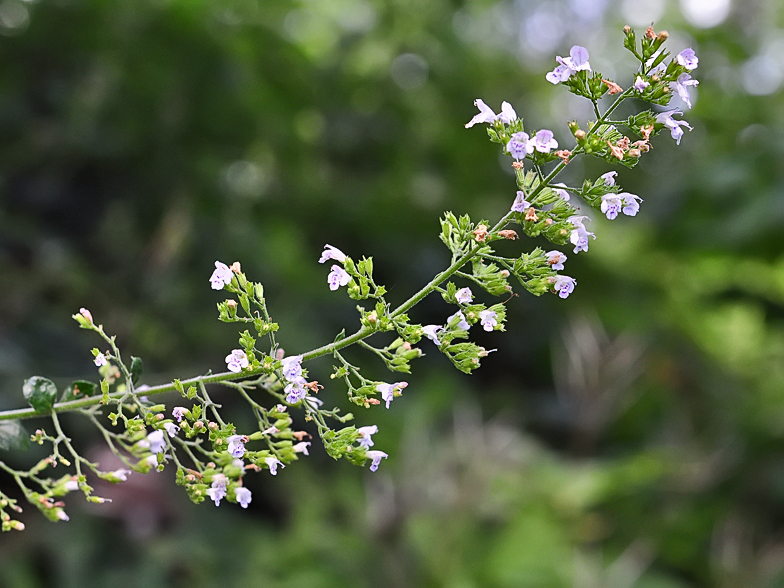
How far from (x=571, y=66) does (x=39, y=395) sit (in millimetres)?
697

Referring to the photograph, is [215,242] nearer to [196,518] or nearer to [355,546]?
[196,518]

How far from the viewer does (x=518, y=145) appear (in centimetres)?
77

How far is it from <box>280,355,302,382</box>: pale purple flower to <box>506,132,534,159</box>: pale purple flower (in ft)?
1.04

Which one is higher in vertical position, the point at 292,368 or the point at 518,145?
the point at 518,145

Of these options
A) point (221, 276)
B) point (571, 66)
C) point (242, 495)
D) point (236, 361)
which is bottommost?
point (242, 495)

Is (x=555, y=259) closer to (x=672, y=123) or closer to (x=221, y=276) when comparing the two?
(x=672, y=123)

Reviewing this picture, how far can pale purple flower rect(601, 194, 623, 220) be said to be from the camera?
76 cm

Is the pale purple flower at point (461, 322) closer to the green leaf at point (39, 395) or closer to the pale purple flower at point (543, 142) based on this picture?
the pale purple flower at point (543, 142)

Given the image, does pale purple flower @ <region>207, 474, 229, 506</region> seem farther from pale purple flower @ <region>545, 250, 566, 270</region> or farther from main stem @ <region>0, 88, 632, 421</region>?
pale purple flower @ <region>545, 250, 566, 270</region>

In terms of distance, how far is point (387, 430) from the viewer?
312 cm

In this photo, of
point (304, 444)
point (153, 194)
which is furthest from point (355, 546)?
point (304, 444)

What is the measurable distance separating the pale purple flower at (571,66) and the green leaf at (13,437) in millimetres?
713

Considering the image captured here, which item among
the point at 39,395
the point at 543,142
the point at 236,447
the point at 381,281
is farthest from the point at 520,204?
the point at 381,281

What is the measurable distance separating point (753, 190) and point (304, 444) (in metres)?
2.51
